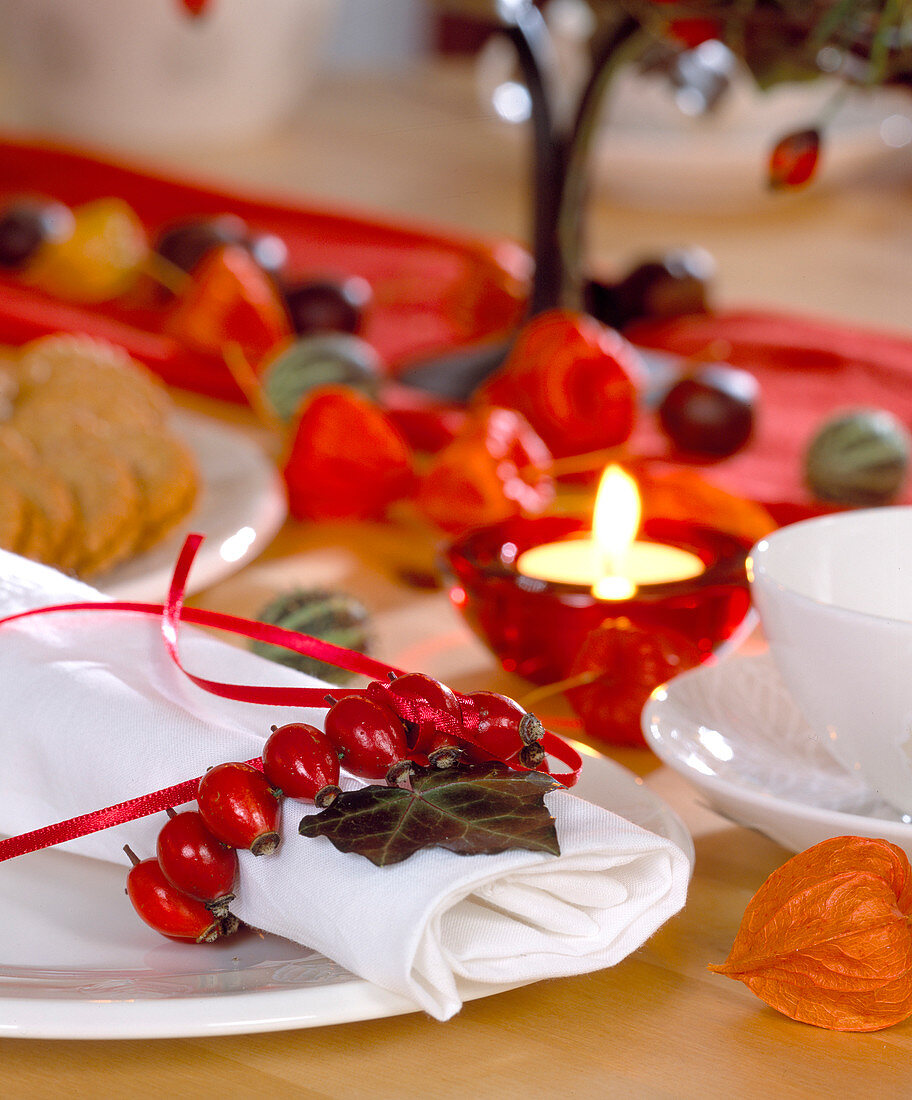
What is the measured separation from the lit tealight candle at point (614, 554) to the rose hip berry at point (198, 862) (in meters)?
0.22

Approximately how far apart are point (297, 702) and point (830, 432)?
0.45 meters

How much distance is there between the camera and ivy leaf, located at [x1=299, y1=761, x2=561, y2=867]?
35 cm

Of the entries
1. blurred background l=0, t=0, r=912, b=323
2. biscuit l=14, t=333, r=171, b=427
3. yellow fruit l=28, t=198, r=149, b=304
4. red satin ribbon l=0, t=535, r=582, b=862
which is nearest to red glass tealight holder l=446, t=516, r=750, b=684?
red satin ribbon l=0, t=535, r=582, b=862

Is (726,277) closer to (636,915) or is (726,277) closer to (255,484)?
(255,484)

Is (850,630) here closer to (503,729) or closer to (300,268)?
(503,729)

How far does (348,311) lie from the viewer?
103 cm

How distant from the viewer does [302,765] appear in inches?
14.7

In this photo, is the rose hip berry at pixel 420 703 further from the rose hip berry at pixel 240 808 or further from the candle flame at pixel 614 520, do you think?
the candle flame at pixel 614 520

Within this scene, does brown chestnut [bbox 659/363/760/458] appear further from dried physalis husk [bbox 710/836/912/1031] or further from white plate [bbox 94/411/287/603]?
dried physalis husk [bbox 710/836/912/1031]

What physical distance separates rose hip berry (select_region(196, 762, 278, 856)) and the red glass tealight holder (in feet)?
0.64

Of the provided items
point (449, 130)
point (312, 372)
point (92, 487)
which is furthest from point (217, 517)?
point (449, 130)

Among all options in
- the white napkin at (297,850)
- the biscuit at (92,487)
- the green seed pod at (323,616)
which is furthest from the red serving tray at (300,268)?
the white napkin at (297,850)

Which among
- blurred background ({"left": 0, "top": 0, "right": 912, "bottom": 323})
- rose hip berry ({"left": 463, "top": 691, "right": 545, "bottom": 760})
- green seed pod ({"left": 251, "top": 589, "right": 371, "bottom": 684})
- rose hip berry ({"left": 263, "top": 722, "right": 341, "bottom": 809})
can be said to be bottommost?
blurred background ({"left": 0, "top": 0, "right": 912, "bottom": 323})

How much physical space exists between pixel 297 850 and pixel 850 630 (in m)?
0.16
